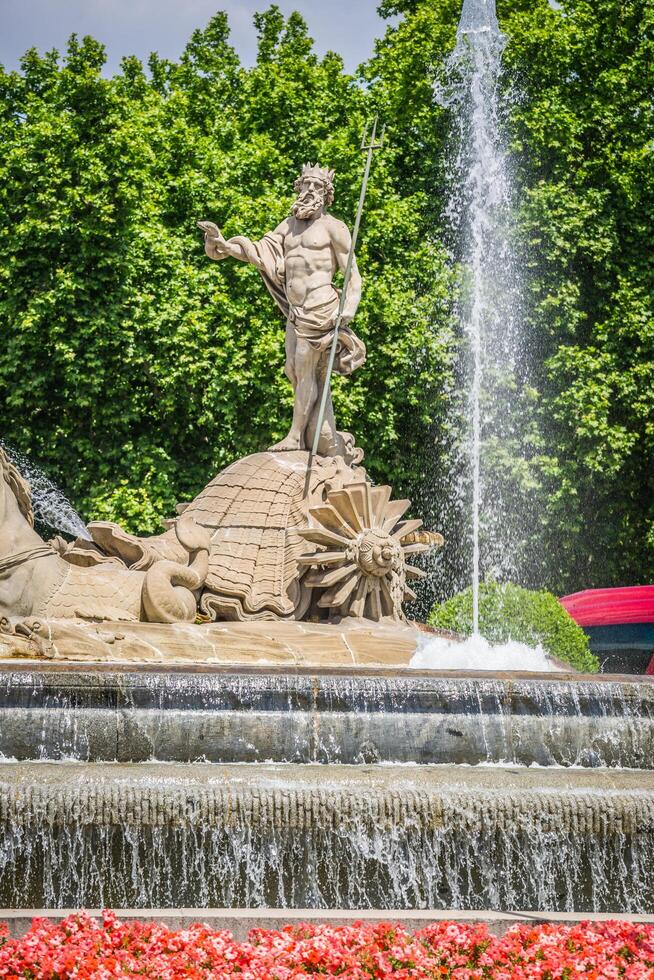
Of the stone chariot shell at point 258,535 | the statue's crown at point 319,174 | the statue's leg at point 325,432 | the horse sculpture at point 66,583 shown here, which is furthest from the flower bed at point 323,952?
the statue's crown at point 319,174

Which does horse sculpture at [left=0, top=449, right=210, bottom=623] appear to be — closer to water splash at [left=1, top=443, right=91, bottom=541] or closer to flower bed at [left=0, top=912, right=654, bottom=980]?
flower bed at [left=0, top=912, right=654, bottom=980]

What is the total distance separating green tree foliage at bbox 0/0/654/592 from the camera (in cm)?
1964

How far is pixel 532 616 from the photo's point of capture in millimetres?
15008

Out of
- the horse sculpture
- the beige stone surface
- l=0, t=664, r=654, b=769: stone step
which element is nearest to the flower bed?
l=0, t=664, r=654, b=769: stone step

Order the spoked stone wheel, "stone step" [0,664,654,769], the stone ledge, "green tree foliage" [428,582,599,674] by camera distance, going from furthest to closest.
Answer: "green tree foliage" [428,582,599,674], the spoked stone wheel, "stone step" [0,664,654,769], the stone ledge

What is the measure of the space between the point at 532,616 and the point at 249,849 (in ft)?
29.2

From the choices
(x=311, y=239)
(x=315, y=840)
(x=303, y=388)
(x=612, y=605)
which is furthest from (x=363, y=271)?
(x=315, y=840)

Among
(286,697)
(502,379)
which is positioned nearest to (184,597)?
(286,697)

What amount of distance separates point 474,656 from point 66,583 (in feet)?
12.3

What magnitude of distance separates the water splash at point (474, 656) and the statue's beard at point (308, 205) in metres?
4.46

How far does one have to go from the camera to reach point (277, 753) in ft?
24.8

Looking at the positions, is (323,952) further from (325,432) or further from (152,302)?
(152,302)

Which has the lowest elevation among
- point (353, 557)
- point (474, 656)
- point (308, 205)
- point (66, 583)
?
point (474, 656)

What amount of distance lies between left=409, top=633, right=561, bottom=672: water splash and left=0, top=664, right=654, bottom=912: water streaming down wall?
2.99 m
